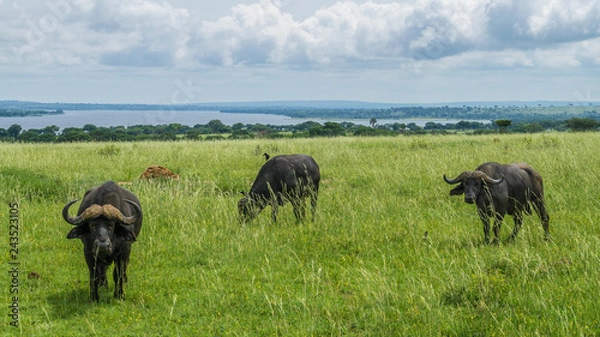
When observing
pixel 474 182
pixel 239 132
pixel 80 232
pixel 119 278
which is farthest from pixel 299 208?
pixel 239 132

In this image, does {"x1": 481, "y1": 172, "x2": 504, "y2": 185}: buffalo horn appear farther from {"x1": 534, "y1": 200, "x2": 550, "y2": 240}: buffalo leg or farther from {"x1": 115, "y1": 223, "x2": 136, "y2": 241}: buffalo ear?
{"x1": 115, "y1": 223, "x2": 136, "y2": 241}: buffalo ear

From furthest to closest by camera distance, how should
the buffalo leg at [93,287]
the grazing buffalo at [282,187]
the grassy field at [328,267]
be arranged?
the grazing buffalo at [282,187]
the buffalo leg at [93,287]
the grassy field at [328,267]

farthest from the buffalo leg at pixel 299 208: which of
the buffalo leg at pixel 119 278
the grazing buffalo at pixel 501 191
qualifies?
the buffalo leg at pixel 119 278

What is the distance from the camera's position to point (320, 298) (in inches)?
272

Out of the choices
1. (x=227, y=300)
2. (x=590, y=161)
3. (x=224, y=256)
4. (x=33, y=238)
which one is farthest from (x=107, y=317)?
(x=590, y=161)

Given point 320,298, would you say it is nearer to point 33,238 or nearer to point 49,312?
point 49,312

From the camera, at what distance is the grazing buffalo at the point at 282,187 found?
10680mm

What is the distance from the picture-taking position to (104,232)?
646 cm

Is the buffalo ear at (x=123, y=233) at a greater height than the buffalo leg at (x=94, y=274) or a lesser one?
greater

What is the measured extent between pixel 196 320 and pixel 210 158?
1460 cm

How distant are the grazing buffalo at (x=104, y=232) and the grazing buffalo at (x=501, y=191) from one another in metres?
5.13

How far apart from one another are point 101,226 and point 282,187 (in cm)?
491

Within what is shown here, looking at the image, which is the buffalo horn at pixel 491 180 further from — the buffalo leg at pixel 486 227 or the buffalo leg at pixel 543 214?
the buffalo leg at pixel 543 214

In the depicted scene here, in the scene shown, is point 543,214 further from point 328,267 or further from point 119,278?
point 119,278
